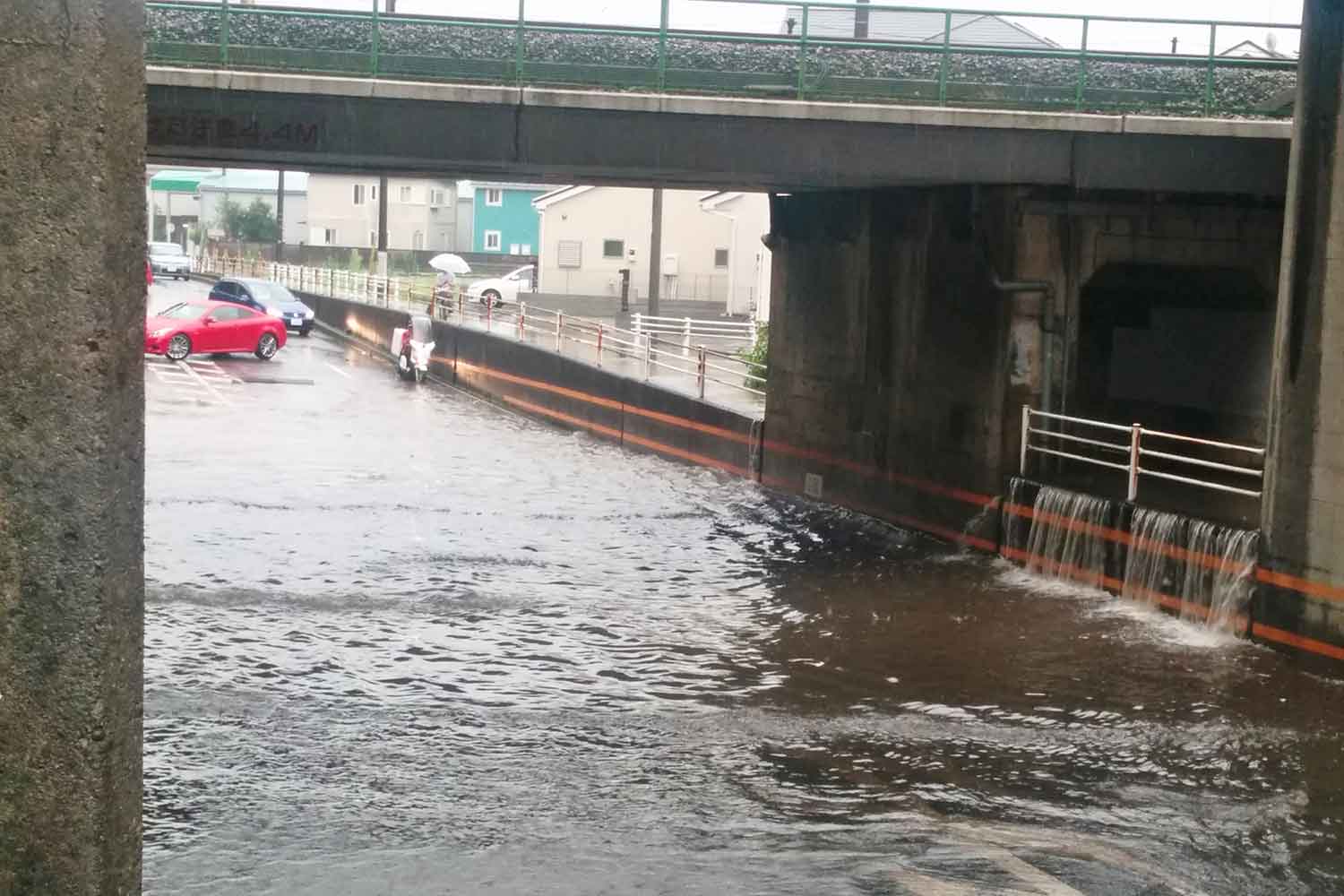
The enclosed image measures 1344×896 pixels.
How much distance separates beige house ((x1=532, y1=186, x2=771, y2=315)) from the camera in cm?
6619

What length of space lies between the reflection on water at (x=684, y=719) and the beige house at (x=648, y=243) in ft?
145

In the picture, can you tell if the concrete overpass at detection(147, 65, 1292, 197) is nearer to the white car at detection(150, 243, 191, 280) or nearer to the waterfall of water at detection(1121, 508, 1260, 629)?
the waterfall of water at detection(1121, 508, 1260, 629)

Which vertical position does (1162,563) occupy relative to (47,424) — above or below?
below

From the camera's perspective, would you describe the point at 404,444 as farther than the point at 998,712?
Yes

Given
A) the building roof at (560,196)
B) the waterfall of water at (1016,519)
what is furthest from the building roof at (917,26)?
the building roof at (560,196)

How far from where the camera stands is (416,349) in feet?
129

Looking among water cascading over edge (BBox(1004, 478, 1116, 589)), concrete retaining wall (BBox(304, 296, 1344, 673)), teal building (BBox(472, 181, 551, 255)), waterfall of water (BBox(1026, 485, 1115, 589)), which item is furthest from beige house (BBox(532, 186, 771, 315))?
waterfall of water (BBox(1026, 485, 1115, 589))

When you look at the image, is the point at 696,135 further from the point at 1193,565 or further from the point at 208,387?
the point at 208,387

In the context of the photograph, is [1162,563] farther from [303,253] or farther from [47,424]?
[303,253]

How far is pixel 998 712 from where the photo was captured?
1269 centimetres

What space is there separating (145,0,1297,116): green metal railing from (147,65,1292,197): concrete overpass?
0.38 metres

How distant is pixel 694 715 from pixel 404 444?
16914 millimetres

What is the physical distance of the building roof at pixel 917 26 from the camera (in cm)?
1942

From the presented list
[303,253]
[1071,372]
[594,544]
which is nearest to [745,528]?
[594,544]
